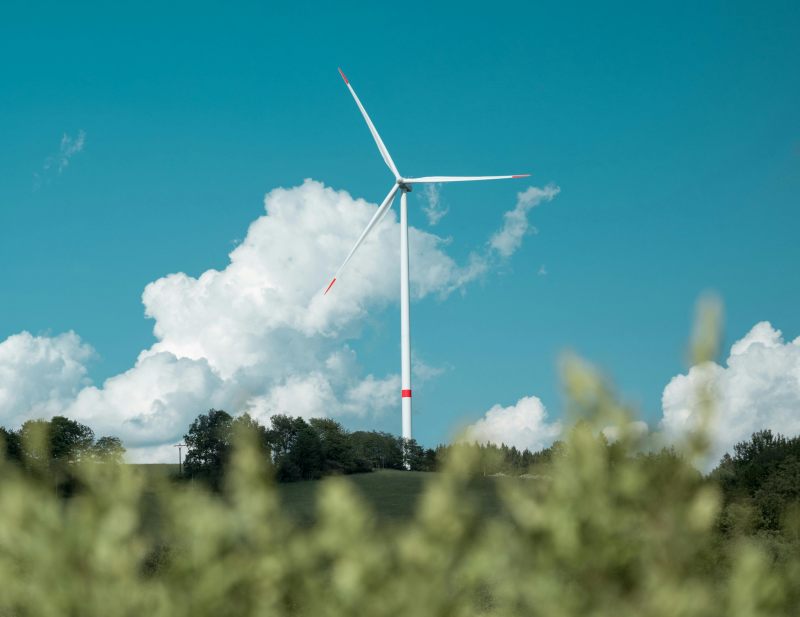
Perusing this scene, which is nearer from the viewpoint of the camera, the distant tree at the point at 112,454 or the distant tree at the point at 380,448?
the distant tree at the point at 112,454

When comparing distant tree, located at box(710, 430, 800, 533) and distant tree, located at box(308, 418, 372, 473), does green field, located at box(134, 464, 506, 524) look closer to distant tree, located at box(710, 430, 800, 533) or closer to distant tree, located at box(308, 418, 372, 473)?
distant tree, located at box(308, 418, 372, 473)

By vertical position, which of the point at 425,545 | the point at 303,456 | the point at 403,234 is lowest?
the point at 425,545

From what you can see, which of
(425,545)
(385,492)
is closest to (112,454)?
(425,545)

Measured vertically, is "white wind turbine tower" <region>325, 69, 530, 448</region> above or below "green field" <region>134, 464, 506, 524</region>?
above

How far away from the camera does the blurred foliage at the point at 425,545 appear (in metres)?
4.38

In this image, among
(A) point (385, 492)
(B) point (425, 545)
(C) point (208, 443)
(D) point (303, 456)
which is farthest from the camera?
(A) point (385, 492)

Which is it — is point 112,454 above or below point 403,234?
below

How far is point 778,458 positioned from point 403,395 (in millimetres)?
38110

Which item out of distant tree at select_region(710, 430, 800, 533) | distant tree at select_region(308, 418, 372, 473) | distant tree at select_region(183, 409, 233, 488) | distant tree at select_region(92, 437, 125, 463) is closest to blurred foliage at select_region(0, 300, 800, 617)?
distant tree at select_region(92, 437, 125, 463)

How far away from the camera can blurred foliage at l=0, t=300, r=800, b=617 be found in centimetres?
438

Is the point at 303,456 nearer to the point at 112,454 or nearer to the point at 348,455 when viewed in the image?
the point at 348,455

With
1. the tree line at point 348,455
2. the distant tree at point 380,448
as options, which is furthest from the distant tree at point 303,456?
the distant tree at point 380,448

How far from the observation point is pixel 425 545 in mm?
4984

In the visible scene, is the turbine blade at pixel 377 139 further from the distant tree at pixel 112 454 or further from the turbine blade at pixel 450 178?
the distant tree at pixel 112 454
